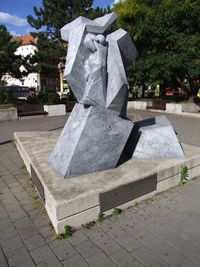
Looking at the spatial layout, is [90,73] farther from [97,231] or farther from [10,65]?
[10,65]

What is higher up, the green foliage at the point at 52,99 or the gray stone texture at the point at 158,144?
the green foliage at the point at 52,99

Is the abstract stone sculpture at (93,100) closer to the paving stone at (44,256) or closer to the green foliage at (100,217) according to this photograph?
the green foliage at (100,217)

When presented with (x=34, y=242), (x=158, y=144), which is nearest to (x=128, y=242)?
(x=34, y=242)

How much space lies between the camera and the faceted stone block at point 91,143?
187 inches

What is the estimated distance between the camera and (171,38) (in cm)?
1511

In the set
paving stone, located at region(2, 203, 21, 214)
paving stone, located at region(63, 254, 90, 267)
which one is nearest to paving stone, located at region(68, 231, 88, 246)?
paving stone, located at region(63, 254, 90, 267)

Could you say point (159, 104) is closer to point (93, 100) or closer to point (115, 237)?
point (93, 100)

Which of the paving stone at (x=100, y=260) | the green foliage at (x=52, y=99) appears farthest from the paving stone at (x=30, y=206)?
the green foliage at (x=52, y=99)

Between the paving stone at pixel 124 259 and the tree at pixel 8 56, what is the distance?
16974 mm

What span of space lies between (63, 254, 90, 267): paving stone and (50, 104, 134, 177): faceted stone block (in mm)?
1644

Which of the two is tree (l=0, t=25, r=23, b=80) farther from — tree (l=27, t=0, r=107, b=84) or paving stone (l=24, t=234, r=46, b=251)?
paving stone (l=24, t=234, r=46, b=251)

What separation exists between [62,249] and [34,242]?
447mm

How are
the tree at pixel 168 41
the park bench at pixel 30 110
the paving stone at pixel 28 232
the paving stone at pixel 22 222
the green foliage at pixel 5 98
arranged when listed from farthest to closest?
the green foliage at pixel 5 98, the park bench at pixel 30 110, the tree at pixel 168 41, the paving stone at pixel 22 222, the paving stone at pixel 28 232

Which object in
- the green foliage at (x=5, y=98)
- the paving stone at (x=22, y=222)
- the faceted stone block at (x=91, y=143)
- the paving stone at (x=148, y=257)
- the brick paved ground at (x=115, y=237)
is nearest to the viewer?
the paving stone at (x=148, y=257)
